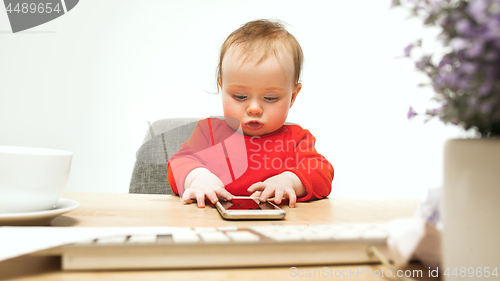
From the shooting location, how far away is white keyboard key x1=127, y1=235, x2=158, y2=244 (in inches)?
10.4

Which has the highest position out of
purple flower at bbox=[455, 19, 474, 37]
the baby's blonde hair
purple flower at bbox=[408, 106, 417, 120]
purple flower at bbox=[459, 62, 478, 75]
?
the baby's blonde hair

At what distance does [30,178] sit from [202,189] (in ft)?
0.97

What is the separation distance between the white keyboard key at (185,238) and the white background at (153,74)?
1201 millimetres

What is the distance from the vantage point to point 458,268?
225 millimetres

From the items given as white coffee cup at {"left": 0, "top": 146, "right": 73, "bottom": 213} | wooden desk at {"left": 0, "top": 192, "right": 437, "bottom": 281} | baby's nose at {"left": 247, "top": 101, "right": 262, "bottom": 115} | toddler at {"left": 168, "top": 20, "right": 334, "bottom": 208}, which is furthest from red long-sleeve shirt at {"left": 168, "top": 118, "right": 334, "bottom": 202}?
white coffee cup at {"left": 0, "top": 146, "right": 73, "bottom": 213}

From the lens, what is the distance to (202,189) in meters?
0.61

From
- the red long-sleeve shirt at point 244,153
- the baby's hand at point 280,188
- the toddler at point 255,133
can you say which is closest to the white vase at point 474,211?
the baby's hand at point 280,188

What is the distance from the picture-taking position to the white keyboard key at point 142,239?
10.4 inches

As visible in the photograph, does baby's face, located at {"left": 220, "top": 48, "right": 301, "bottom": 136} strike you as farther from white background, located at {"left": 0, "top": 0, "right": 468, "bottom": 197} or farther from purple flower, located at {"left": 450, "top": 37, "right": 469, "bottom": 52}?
purple flower, located at {"left": 450, "top": 37, "right": 469, "bottom": 52}

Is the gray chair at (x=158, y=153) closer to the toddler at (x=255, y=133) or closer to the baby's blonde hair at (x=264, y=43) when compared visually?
the toddler at (x=255, y=133)

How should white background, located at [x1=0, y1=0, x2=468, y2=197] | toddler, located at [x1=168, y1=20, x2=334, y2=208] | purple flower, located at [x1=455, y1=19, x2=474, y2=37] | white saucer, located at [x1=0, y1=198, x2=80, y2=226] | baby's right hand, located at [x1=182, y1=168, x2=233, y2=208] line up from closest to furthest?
purple flower, located at [x1=455, y1=19, x2=474, y2=37]
white saucer, located at [x1=0, y1=198, x2=80, y2=226]
baby's right hand, located at [x1=182, y1=168, x2=233, y2=208]
toddler, located at [x1=168, y1=20, x2=334, y2=208]
white background, located at [x1=0, y1=0, x2=468, y2=197]

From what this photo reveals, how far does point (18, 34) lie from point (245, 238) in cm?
178

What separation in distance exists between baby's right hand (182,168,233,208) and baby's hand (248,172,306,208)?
0.25 ft

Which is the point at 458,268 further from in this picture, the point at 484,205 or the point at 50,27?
the point at 50,27
